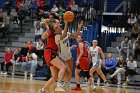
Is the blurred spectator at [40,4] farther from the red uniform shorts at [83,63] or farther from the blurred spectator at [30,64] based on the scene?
the red uniform shorts at [83,63]

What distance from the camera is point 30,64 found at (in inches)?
827

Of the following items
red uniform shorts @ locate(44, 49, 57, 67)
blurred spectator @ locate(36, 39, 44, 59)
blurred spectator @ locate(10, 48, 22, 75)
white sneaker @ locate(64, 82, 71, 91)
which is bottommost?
white sneaker @ locate(64, 82, 71, 91)

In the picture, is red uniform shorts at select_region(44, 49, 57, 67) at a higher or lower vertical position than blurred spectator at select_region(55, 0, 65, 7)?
lower

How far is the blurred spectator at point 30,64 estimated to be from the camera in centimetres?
2086

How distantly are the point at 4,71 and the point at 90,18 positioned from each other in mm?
5856

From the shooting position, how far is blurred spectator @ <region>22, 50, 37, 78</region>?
68.4 ft

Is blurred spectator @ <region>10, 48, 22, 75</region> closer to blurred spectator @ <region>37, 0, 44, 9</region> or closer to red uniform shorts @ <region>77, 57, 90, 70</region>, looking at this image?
blurred spectator @ <region>37, 0, 44, 9</region>

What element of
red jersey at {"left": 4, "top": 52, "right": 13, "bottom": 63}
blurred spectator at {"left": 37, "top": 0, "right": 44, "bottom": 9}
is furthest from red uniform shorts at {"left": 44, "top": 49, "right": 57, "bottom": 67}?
blurred spectator at {"left": 37, "top": 0, "right": 44, "bottom": 9}

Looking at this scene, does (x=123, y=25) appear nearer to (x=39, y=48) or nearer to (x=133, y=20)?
(x=133, y=20)

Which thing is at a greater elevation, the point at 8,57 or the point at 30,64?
the point at 8,57

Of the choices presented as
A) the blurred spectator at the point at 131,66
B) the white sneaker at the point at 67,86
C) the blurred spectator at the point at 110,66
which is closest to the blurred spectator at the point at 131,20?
the blurred spectator at the point at 131,66

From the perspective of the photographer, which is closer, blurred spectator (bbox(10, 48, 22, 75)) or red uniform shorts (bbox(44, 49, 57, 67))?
red uniform shorts (bbox(44, 49, 57, 67))

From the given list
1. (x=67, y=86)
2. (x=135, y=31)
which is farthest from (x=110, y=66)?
(x=67, y=86)

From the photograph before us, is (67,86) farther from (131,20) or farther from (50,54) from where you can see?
(131,20)
